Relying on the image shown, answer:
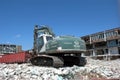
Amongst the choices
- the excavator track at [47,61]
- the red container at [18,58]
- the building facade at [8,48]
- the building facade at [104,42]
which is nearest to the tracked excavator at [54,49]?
the excavator track at [47,61]

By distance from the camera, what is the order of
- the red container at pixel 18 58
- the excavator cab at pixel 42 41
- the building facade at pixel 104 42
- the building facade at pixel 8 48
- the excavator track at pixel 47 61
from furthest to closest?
the building facade at pixel 104 42
the building facade at pixel 8 48
the red container at pixel 18 58
the excavator cab at pixel 42 41
the excavator track at pixel 47 61

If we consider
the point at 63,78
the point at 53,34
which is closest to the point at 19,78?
the point at 63,78

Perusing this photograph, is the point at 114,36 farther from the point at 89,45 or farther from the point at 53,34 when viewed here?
the point at 53,34

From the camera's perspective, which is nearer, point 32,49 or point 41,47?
point 41,47

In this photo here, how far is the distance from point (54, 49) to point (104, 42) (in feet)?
130

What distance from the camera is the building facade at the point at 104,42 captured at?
51500 mm

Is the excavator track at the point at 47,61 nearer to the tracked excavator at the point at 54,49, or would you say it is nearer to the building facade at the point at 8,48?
the tracked excavator at the point at 54,49

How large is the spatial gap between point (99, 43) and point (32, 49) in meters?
38.6

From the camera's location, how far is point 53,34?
810 inches

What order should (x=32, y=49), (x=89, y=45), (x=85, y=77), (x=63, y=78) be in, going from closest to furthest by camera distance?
(x=63, y=78)
(x=85, y=77)
(x=32, y=49)
(x=89, y=45)

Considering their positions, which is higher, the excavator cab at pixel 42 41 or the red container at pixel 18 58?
the excavator cab at pixel 42 41

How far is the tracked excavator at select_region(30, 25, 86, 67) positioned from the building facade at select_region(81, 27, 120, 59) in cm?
2945

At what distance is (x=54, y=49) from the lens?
58.6 feet

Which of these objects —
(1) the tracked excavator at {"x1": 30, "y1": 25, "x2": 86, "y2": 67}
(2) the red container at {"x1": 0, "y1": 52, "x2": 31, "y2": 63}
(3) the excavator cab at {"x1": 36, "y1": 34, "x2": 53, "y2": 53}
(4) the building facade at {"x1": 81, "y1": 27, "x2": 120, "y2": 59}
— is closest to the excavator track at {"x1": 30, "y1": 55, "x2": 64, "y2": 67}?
(1) the tracked excavator at {"x1": 30, "y1": 25, "x2": 86, "y2": 67}
